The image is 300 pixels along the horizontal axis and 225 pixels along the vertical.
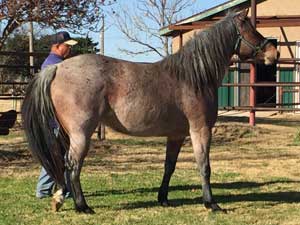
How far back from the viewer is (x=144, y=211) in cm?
584

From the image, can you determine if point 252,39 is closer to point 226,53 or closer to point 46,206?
point 226,53

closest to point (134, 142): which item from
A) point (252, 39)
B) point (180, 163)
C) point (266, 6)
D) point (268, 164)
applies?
point (180, 163)

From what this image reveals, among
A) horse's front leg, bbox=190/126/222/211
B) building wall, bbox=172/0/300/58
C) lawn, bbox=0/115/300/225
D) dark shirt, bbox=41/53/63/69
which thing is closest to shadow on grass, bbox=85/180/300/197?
lawn, bbox=0/115/300/225

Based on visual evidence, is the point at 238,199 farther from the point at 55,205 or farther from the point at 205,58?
the point at 55,205

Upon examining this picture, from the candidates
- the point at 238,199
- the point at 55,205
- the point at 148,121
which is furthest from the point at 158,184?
the point at 55,205

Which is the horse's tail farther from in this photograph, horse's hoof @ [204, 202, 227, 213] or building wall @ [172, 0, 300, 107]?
building wall @ [172, 0, 300, 107]

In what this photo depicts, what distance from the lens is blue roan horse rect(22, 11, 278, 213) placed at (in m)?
5.51

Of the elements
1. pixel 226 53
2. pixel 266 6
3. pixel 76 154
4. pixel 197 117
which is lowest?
pixel 76 154

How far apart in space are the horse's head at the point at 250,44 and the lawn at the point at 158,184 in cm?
161

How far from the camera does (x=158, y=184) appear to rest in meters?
7.37

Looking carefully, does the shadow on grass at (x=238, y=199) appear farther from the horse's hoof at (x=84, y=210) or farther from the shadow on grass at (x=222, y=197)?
the horse's hoof at (x=84, y=210)

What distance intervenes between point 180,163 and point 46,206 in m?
3.59

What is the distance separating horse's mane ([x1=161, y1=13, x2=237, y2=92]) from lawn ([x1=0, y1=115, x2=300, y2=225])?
1.35 metres

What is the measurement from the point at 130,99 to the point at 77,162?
802 millimetres
